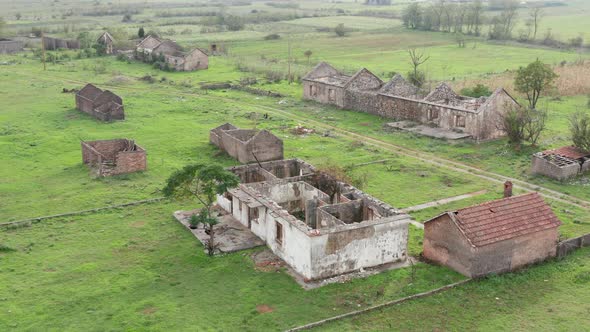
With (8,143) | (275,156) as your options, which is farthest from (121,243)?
(8,143)

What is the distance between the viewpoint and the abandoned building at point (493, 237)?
23.5 m

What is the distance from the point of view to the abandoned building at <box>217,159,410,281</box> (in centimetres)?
2338

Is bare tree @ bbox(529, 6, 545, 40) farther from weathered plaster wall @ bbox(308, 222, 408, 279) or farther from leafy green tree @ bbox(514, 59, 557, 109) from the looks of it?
weathered plaster wall @ bbox(308, 222, 408, 279)

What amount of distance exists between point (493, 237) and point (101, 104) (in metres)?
34.8

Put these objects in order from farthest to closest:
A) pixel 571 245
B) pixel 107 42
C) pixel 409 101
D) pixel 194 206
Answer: pixel 107 42 < pixel 409 101 < pixel 194 206 < pixel 571 245

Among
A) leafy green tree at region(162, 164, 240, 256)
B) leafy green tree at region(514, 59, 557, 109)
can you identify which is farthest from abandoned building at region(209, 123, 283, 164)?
leafy green tree at region(514, 59, 557, 109)

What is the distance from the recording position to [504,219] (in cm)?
2438

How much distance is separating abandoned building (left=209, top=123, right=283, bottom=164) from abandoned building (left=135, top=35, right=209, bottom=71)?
32567 millimetres

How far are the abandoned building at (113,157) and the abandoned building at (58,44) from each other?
183 ft

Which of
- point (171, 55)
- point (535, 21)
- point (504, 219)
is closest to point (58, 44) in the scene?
point (171, 55)

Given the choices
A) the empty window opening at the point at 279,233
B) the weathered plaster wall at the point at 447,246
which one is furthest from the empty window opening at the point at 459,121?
the empty window opening at the point at 279,233

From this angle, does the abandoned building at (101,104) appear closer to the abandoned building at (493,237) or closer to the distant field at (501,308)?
the abandoned building at (493,237)

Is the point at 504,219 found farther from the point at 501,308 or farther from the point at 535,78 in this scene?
the point at 535,78

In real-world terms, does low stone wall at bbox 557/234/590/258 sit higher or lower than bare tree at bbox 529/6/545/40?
lower
